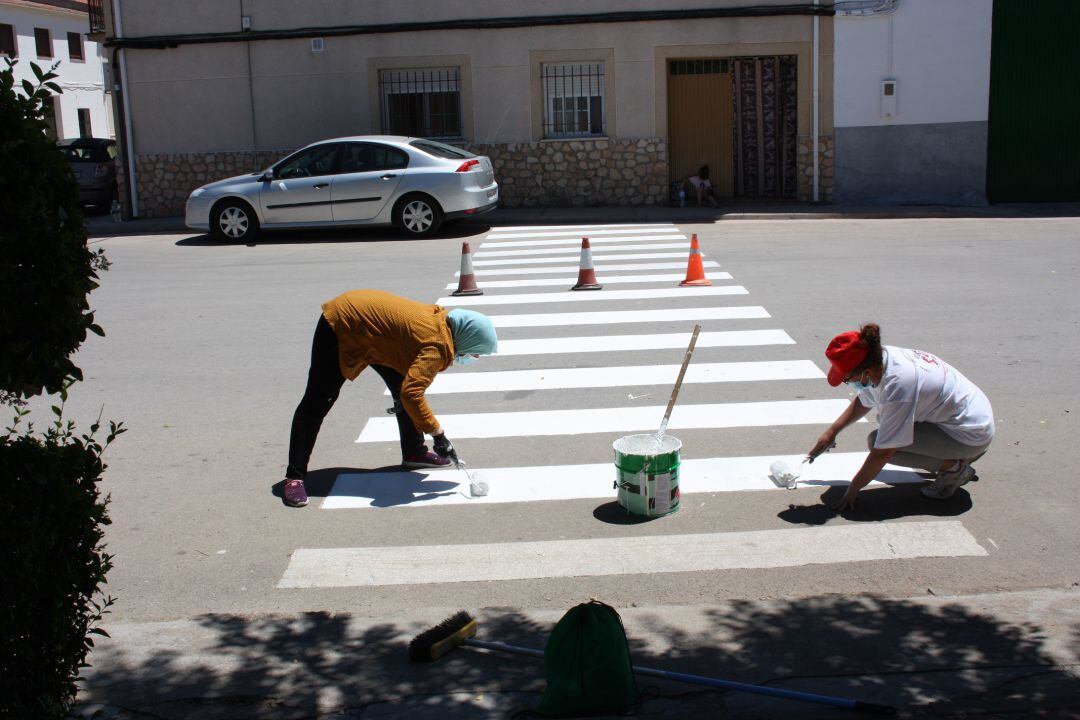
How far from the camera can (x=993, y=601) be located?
5035 millimetres

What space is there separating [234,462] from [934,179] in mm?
17479

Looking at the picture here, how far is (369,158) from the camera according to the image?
17.8 metres

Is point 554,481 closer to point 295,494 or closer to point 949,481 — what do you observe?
point 295,494

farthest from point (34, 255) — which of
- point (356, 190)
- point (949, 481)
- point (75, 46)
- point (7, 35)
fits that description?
point (75, 46)

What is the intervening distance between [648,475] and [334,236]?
13.5m

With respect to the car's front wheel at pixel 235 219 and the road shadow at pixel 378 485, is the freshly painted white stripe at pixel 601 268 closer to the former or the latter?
the car's front wheel at pixel 235 219

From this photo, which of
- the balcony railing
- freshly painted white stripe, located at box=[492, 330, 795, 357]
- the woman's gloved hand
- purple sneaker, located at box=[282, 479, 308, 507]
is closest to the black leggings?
purple sneaker, located at box=[282, 479, 308, 507]

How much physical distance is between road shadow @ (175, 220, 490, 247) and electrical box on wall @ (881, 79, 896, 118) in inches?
309

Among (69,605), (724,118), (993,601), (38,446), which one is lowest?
(993,601)

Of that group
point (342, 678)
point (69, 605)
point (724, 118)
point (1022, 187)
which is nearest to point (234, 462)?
point (342, 678)

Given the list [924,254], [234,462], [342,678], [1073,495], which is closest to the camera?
[342,678]

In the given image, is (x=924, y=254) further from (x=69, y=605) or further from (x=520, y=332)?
(x=69, y=605)

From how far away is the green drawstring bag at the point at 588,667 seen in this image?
4.01 meters

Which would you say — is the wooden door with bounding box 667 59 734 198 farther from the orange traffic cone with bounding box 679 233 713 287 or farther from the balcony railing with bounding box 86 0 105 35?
the balcony railing with bounding box 86 0 105 35
